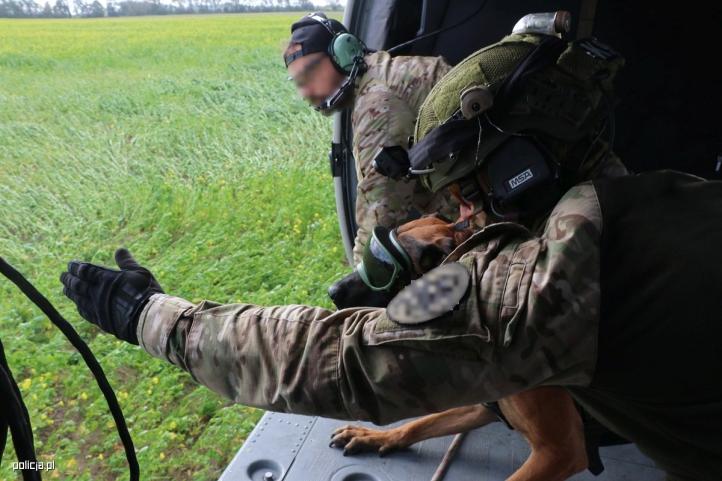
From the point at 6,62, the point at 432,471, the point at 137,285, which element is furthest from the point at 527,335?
the point at 6,62

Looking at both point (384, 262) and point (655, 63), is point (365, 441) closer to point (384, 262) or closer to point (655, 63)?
point (384, 262)

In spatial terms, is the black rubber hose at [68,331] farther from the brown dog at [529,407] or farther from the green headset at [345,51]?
the green headset at [345,51]

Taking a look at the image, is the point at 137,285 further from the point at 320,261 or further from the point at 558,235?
the point at 320,261

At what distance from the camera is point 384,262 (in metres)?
1.63

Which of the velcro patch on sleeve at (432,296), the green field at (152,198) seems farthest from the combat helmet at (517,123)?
the green field at (152,198)

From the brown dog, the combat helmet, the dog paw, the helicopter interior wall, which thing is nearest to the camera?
the combat helmet

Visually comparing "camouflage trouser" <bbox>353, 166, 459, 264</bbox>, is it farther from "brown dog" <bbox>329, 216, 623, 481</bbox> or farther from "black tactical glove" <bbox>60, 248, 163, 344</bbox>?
"black tactical glove" <bbox>60, 248, 163, 344</bbox>

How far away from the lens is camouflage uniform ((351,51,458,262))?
8.10 feet

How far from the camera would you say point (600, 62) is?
1.39 meters

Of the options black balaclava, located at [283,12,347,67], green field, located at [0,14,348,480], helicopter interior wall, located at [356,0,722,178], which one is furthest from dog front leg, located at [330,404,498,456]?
black balaclava, located at [283,12,347,67]

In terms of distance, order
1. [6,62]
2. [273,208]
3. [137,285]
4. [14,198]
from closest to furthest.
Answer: [137,285]
[14,198]
[6,62]
[273,208]

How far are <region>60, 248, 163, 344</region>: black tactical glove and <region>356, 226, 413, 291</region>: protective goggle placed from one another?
50 cm

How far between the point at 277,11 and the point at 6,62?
1.65 metres

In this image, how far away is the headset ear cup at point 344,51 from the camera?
2.71m
